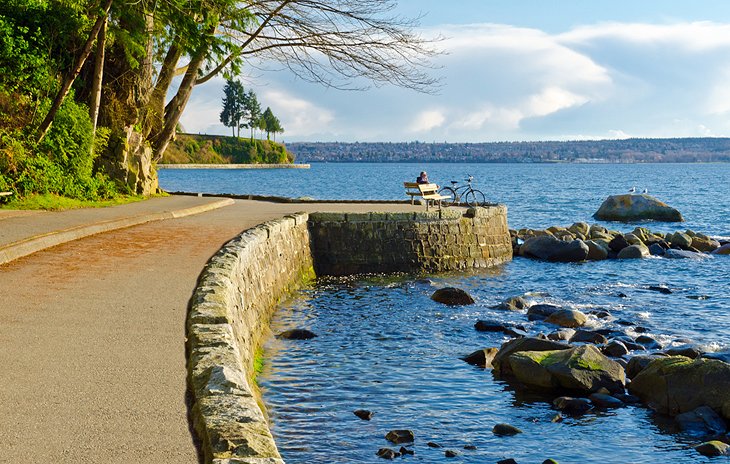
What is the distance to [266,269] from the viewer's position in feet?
53.3

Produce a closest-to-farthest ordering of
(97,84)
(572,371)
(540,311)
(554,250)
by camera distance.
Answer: (572,371) < (540,311) < (97,84) < (554,250)

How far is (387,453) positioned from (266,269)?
25.5 feet

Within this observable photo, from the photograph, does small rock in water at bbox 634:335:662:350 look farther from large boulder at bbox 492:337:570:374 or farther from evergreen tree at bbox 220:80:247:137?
evergreen tree at bbox 220:80:247:137

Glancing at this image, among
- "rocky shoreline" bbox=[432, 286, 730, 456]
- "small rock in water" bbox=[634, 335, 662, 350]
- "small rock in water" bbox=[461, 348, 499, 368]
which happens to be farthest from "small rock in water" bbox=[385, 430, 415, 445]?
"small rock in water" bbox=[634, 335, 662, 350]

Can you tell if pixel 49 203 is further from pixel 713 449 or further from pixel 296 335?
pixel 713 449

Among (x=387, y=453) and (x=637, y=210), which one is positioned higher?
(x=387, y=453)

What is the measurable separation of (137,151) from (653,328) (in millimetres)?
17489

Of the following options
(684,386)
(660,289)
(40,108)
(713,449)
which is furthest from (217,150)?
(713,449)

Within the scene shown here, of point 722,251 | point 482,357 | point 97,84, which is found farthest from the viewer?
point 722,251

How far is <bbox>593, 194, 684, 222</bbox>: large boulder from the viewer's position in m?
46.6

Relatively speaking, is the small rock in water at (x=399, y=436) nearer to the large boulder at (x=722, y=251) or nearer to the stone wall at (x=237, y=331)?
the stone wall at (x=237, y=331)

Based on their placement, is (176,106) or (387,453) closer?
(387,453)

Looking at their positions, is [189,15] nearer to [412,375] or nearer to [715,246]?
[412,375]

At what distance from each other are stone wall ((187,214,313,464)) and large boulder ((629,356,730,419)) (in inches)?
197
